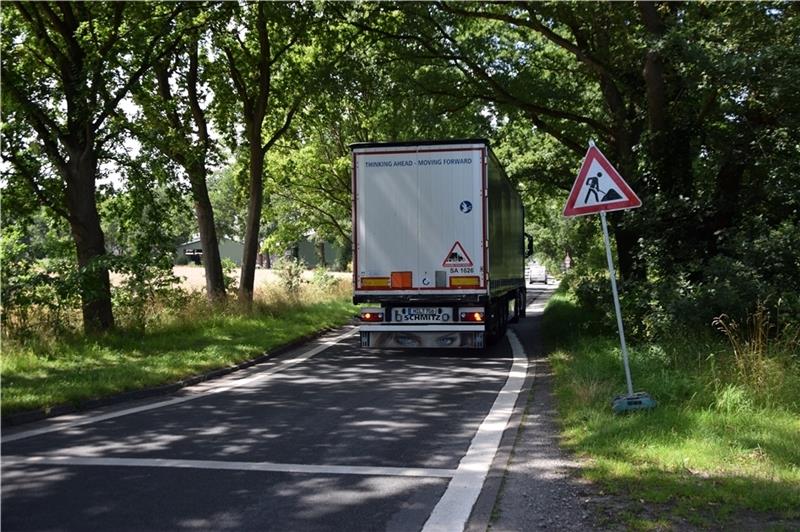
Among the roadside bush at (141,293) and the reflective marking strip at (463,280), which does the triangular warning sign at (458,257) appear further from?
the roadside bush at (141,293)

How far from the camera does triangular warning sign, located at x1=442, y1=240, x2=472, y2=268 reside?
41.4 ft

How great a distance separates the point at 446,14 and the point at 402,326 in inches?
323

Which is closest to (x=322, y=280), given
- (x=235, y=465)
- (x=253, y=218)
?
(x=253, y=218)

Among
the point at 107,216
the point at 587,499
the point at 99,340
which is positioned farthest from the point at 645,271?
the point at 107,216

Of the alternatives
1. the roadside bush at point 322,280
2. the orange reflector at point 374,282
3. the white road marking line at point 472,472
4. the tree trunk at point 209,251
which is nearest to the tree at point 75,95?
the orange reflector at point 374,282

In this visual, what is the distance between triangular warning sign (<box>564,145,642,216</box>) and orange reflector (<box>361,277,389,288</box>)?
5.55 metres

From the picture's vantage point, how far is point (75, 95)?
13.1 m

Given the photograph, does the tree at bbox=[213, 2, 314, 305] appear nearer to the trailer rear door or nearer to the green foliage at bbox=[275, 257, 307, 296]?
the green foliage at bbox=[275, 257, 307, 296]

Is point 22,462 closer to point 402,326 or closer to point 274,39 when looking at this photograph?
point 402,326

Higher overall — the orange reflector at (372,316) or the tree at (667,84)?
the tree at (667,84)

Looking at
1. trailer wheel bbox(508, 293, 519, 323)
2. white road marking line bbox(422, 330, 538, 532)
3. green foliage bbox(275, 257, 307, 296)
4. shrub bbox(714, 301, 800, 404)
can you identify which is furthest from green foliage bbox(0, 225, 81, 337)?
trailer wheel bbox(508, 293, 519, 323)

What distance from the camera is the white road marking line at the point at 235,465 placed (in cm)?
566

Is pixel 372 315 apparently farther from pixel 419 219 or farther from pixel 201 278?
pixel 201 278

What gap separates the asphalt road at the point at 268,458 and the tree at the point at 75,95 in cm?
550
